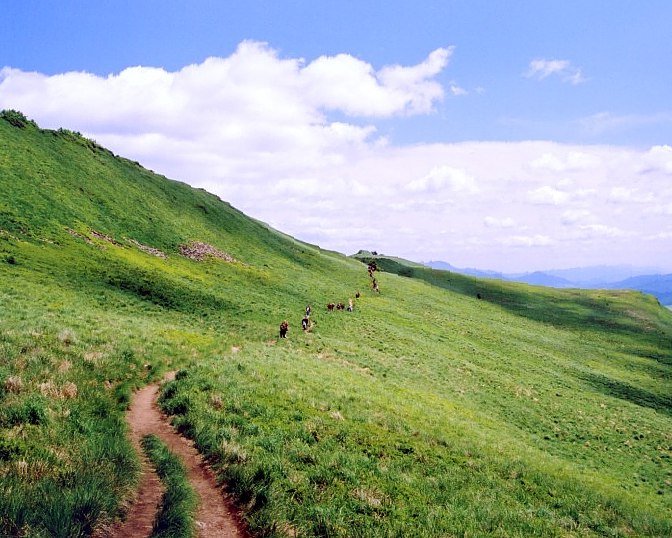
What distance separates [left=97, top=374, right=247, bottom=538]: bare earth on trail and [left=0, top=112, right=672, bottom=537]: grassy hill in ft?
1.37

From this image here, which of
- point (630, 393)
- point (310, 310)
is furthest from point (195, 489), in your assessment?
point (630, 393)

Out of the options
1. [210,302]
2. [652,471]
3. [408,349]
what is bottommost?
[652,471]

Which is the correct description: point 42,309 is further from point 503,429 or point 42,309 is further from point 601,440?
point 601,440

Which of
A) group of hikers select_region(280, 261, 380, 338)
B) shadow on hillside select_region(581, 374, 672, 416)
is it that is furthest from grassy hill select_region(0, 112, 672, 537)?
group of hikers select_region(280, 261, 380, 338)

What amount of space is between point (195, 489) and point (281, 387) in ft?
33.8

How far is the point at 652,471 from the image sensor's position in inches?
1110

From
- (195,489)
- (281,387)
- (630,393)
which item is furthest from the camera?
(630,393)

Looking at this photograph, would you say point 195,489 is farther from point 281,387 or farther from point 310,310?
point 310,310

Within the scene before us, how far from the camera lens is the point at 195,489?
36.9 ft

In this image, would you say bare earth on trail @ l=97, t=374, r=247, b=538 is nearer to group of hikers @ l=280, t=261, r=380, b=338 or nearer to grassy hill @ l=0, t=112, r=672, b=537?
grassy hill @ l=0, t=112, r=672, b=537

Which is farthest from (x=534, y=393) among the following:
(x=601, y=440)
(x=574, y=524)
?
(x=574, y=524)

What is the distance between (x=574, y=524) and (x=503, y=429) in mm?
16797

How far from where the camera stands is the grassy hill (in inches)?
443

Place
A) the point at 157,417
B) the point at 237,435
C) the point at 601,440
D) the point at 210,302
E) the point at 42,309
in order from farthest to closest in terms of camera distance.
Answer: the point at 210,302 < the point at 601,440 < the point at 42,309 < the point at 157,417 < the point at 237,435
